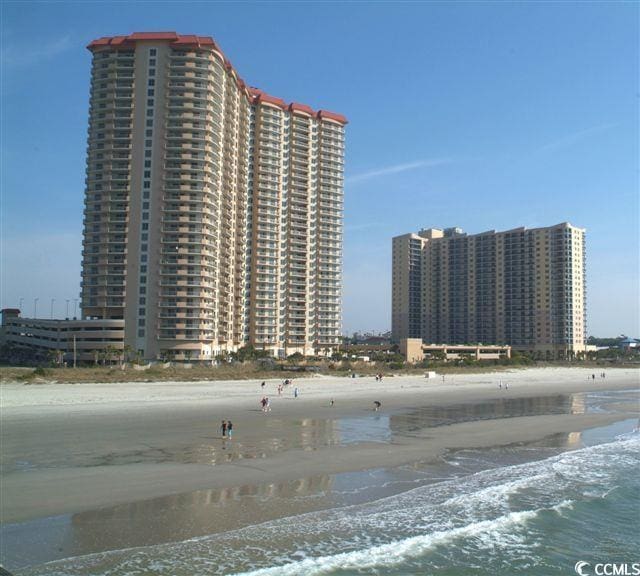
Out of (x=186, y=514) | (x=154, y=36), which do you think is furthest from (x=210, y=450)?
(x=154, y=36)

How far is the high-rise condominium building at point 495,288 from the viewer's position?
148 m

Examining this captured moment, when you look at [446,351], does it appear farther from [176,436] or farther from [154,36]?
[176,436]

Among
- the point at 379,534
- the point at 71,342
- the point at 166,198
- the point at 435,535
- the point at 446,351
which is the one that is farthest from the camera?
the point at 446,351

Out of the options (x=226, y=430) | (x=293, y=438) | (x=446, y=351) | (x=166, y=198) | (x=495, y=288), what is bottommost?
(x=293, y=438)

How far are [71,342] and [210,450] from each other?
63.9m

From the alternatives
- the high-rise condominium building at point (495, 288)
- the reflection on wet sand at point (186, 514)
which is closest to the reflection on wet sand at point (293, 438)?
the reflection on wet sand at point (186, 514)

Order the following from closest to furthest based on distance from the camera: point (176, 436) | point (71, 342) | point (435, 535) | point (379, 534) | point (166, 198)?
1. point (379, 534)
2. point (435, 535)
3. point (176, 436)
4. point (71, 342)
5. point (166, 198)

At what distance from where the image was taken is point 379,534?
15.4 metres

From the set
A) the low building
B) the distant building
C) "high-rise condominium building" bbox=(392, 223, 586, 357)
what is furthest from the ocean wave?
the distant building

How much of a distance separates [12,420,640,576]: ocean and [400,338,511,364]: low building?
9402 cm

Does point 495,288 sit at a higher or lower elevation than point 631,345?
higher

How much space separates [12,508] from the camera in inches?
649

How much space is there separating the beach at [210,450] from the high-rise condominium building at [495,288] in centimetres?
9759

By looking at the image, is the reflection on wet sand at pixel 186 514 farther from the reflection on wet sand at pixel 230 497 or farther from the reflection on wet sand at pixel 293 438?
the reflection on wet sand at pixel 293 438
